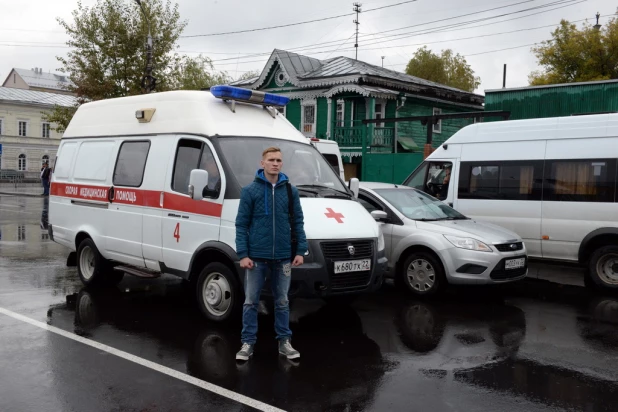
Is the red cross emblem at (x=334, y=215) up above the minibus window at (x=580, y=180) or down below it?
below

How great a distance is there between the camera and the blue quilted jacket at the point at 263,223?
224 inches

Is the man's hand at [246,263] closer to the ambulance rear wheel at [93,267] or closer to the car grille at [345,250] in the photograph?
the car grille at [345,250]

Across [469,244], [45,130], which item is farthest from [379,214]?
[45,130]

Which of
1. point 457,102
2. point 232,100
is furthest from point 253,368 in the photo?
point 457,102

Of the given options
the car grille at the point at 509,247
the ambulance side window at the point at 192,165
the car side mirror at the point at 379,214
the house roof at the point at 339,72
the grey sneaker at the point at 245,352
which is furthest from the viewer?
the house roof at the point at 339,72

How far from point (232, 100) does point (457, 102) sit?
24.5m

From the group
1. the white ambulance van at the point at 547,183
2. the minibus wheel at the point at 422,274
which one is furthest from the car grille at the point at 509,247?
the white ambulance van at the point at 547,183

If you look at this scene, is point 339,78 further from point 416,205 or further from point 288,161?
point 288,161

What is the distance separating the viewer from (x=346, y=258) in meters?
6.65

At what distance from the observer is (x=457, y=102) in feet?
100

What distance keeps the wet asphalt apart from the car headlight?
76 cm

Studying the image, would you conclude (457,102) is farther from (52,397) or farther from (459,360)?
(52,397)

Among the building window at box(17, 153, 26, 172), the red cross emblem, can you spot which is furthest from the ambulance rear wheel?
the building window at box(17, 153, 26, 172)

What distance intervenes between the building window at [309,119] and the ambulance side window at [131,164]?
69.7 feet
